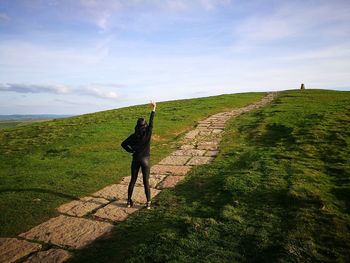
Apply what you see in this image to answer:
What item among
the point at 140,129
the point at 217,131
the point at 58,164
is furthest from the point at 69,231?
the point at 217,131

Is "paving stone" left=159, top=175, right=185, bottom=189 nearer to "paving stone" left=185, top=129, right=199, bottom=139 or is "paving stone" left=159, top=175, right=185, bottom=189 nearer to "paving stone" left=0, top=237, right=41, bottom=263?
"paving stone" left=0, top=237, right=41, bottom=263

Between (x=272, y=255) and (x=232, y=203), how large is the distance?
A: 2.21 m

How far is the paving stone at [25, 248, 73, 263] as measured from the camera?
5.29 metres

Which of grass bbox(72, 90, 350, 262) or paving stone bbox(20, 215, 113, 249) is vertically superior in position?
grass bbox(72, 90, 350, 262)

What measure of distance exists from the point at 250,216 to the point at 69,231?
4.16 metres

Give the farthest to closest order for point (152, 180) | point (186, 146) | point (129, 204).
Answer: point (186, 146), point (152, 180), point (129, 204)

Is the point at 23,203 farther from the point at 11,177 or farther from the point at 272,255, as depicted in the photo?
the point at 272,255

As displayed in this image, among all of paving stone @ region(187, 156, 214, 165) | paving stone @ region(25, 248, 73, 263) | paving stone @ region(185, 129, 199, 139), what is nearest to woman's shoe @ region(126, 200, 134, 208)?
paving stone @ region(25, 248, 73, 263)

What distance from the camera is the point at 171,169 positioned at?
11.0 meters

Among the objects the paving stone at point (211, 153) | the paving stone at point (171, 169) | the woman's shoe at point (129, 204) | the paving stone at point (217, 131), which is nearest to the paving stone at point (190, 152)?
the paving stone at point (211, 153)

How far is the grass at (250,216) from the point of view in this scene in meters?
4.93

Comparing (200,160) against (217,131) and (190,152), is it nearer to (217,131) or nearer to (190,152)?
(190,152)

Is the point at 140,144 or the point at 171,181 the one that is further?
the point at 171,181

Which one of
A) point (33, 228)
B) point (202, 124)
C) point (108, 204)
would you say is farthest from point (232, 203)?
point (202, 124)
